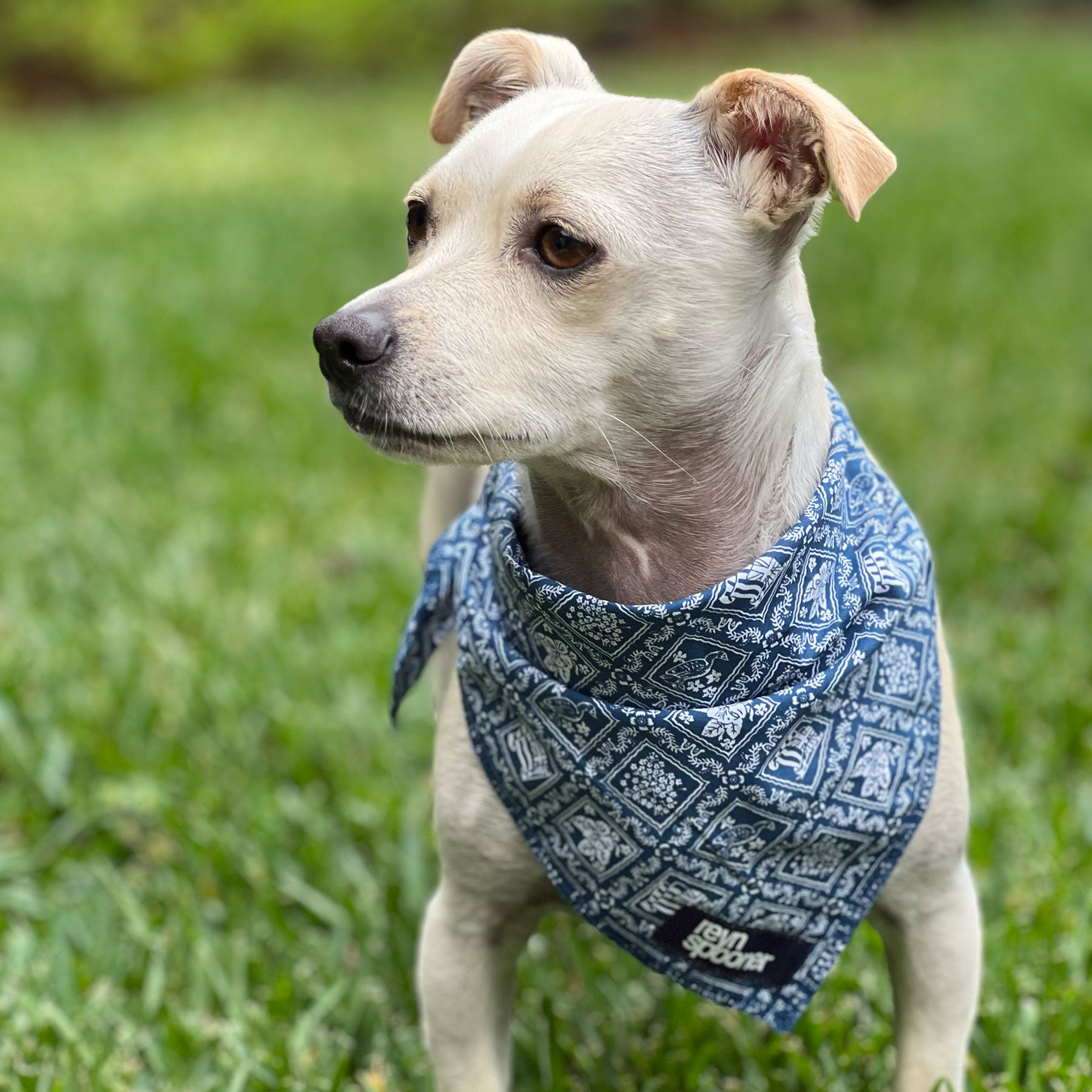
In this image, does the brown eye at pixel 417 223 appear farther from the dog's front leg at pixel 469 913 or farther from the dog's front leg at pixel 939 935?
the dog's front leg at pixel 939 935

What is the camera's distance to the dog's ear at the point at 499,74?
259 centimetres

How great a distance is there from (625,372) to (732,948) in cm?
106

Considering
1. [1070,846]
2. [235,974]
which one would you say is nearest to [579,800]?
[235,974]

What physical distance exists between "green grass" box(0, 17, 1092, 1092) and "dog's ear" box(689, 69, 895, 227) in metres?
1.74

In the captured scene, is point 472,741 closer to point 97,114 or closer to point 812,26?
point 97,114

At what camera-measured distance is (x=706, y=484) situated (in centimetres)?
229

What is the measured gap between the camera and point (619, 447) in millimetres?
2217

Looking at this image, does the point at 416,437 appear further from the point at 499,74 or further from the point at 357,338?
the point at 499,74

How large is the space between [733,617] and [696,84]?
15.5 meters

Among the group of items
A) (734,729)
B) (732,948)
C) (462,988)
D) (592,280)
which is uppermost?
(592,280)

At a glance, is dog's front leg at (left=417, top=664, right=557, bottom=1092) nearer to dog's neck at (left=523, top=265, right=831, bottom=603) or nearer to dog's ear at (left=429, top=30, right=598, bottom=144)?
dog's neck at (left=523, top=265, right=831, bottom=603)

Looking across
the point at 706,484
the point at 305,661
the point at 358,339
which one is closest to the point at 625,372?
the point at 706,484

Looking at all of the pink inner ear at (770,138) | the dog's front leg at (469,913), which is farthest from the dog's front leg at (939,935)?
the pink inner ear at (770,138)

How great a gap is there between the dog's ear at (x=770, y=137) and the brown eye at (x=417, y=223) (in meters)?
0.48
